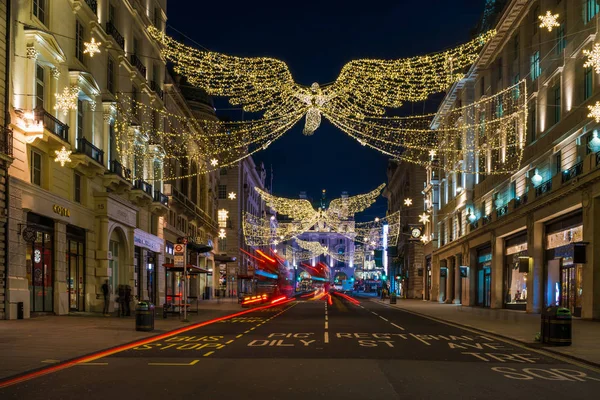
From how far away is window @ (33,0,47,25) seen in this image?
2869cm

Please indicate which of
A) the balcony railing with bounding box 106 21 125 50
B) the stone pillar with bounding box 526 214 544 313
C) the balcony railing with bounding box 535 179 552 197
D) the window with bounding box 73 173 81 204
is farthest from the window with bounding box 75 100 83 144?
the stone pillar with bounding box 526 214 544 313

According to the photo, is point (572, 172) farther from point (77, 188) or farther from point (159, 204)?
point (159, 204)

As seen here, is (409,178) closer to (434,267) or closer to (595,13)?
(434,267)

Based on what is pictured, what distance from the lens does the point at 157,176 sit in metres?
48.1

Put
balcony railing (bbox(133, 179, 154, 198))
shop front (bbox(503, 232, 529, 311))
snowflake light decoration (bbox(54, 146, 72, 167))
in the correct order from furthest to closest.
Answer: balcony railing (bbox(133, 179, 154, 198))
shop front (bbox(503, 232, 529, 311))
snowflake light decoration (bbox(54, 146, 72, 167))

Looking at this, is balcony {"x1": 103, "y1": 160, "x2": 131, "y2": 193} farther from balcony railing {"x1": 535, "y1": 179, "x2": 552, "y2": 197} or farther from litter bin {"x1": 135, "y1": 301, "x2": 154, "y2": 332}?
balcony railing {"x1": 535, "y1": 179, "x2": 552, "y2": 197}

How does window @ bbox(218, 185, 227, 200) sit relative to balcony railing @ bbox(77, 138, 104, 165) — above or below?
below

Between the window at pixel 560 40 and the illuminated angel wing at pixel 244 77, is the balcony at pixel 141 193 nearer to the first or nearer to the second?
the illuminated angel wing at pixel 244 77

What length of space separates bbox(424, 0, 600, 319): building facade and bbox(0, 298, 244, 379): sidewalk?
1750 centimetres

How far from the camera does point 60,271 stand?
102 feet

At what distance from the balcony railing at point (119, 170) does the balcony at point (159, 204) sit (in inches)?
216

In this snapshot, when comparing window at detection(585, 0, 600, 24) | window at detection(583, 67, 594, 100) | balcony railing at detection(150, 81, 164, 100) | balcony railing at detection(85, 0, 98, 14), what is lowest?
window at detection(583, 67, 594, 100)

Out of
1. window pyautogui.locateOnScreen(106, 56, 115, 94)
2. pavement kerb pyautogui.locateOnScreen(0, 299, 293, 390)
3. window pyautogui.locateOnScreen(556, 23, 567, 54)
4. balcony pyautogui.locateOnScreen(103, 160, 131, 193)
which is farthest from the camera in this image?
window pyautogui.locateOnScreen(106, 56, 115, 94)

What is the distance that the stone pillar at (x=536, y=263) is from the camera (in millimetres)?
37875
